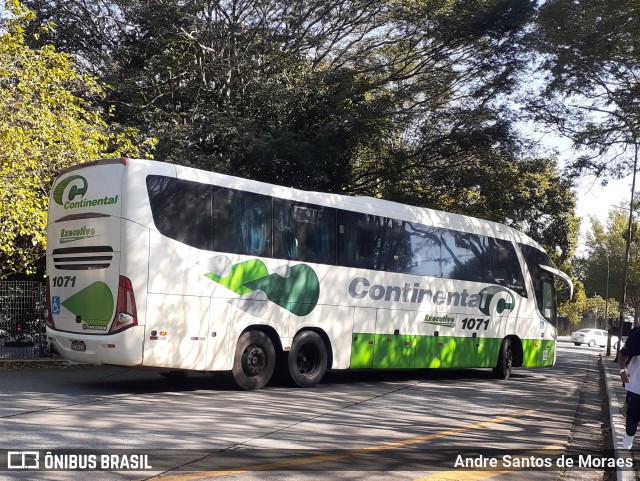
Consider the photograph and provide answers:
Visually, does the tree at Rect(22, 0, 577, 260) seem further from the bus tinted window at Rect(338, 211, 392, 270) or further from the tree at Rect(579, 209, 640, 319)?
the tree at Rect(579, 209, 640, 319)

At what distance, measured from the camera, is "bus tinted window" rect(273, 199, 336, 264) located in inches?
541

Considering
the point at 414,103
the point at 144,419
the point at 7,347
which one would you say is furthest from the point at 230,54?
the point at 144,419

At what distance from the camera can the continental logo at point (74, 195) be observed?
12029mm

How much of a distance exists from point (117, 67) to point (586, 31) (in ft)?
54.0

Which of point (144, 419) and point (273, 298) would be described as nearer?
point (144, 419)

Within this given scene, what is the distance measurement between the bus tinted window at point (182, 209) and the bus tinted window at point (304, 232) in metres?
1.63

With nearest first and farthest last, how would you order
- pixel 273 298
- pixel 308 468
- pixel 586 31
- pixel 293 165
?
1. pixel 308 468
2. pixel 273 298
3. pixel 586 31
4. pixel 293 165

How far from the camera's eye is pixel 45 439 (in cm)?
769

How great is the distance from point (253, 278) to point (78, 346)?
3158 millimetres

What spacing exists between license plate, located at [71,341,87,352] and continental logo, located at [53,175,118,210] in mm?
2227

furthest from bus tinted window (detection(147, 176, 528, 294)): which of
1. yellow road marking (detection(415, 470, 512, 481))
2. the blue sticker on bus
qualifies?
yellow road marking (detection(415, 470, 512, 481))

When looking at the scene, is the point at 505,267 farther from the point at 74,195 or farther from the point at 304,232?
the point at 74,195

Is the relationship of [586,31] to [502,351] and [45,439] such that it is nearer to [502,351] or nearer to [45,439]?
[502,351]

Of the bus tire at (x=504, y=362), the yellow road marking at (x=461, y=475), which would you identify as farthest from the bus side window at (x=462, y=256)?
the yellow road marking at (x=461, y=475)
